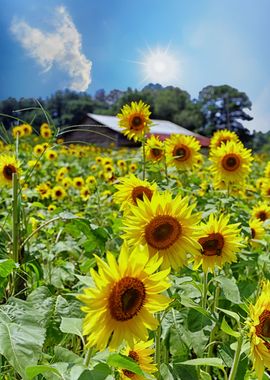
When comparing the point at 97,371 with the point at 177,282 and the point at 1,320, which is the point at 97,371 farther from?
the point at 177,282

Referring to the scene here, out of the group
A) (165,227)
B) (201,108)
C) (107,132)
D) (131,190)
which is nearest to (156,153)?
(131,190)

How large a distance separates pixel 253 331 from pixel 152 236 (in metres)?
0.26

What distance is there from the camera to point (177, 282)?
1.14 m

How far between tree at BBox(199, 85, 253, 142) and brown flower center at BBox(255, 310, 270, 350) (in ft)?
138

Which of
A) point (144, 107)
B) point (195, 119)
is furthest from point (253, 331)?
point (195, 119)

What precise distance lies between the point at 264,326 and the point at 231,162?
1.47 m

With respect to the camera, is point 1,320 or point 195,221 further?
point 195,221

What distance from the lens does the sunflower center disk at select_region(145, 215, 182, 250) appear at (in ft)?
3.35

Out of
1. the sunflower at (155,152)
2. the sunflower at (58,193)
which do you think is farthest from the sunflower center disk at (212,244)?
the sunflower at (58,193)

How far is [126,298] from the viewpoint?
2.63 feet

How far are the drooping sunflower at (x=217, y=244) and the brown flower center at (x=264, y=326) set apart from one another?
328 millimetres

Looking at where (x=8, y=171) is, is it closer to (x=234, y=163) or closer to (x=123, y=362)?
(x=234, y=163)

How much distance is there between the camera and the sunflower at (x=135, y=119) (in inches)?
85.8

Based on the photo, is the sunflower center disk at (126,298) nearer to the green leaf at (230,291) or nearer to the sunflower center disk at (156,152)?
the green leaf at (230,291)
